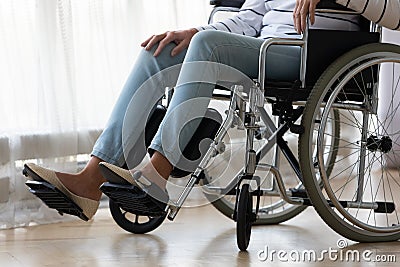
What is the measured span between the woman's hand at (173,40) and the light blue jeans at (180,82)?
0.7 inches

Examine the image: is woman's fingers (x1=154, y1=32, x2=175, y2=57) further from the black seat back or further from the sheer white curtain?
the sheer white curtain

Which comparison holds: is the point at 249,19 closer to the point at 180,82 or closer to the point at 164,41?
the point at 164,41

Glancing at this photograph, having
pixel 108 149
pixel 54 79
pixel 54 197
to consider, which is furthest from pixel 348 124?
pixel 54 79

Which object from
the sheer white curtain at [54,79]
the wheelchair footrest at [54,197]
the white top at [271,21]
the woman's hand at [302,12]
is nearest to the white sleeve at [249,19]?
the white top at [271,21]

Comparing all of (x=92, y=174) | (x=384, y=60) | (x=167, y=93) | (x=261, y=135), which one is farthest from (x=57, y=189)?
(x=384, y=60)

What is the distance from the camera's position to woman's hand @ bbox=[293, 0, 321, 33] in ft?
6.87

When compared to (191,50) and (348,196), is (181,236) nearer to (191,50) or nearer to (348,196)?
(191,50)

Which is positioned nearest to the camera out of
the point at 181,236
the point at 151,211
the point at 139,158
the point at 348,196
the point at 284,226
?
the point at 151,211

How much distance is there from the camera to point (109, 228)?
2.48m

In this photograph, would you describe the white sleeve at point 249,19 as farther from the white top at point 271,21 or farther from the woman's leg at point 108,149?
the woman's leg at point 108,149

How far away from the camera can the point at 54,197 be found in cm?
203

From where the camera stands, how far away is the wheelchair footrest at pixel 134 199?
1930 mm

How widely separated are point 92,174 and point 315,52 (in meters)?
0.67

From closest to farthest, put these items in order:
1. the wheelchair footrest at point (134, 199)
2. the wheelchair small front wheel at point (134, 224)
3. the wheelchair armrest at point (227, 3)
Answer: the wheelchair footrest at point (134, 199) < the wheelchair small front wheel at point (134, 224) < the wheelchair armrest at point (227, 3)
